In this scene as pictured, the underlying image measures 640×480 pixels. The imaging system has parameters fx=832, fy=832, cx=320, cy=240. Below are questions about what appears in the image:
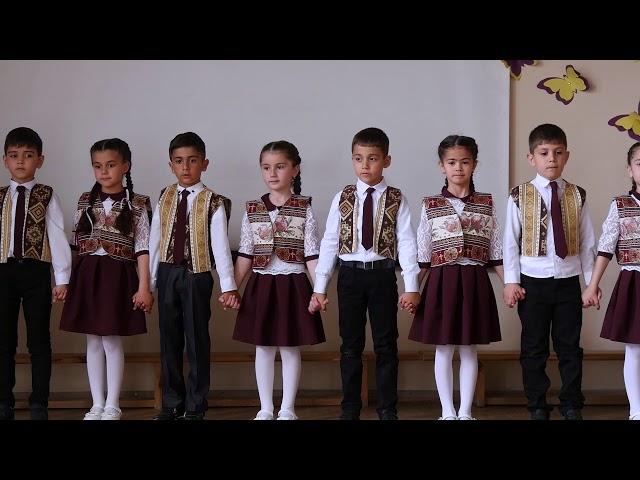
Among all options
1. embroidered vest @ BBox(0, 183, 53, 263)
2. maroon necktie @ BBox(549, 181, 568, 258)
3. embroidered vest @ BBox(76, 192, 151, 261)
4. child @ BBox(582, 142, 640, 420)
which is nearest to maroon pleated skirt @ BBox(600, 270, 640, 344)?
child @ BBox(582, 142, 640, 420)

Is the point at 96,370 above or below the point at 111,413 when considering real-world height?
above

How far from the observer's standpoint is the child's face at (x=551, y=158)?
Result: 3.33 metres

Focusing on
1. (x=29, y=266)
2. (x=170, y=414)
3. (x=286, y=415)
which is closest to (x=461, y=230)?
(x=286, y=415)

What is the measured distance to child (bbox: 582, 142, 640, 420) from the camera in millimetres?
3320

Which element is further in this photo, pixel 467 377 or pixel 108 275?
pixel 108 275

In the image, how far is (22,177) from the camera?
350 cm

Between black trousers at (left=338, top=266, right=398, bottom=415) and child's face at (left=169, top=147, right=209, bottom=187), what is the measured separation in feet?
2.50

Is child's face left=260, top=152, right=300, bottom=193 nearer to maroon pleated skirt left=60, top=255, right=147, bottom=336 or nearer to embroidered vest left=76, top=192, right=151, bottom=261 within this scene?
embroidered vest left=76, top=192, right=151, bottom=261

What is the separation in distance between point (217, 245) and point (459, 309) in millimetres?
1017

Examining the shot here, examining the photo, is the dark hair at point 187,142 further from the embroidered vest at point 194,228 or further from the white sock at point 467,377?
the white sock at point 467,377

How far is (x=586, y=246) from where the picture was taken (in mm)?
3369

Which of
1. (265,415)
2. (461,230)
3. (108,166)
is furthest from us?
(108,166)

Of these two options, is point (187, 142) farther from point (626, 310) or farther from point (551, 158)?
point (626, 310)

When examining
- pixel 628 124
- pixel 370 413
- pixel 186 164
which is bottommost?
pixel 370 413
